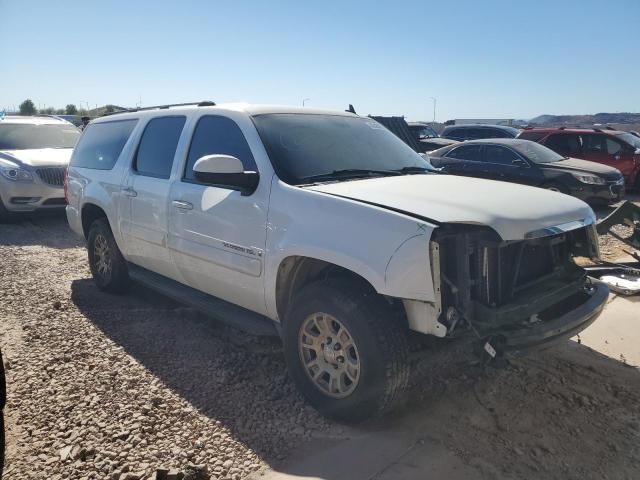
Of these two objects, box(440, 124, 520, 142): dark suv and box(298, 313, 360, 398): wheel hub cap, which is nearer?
box(298, 313, 360, 398): wheel hub cap

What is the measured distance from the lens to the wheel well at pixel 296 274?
11.0 ft

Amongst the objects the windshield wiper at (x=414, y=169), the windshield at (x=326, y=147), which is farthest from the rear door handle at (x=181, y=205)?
the windshield wiper at (x=414, y=169)

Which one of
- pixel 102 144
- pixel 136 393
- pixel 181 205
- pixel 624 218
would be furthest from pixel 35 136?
pixel 624 218

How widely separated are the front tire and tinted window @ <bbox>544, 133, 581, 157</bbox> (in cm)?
1183

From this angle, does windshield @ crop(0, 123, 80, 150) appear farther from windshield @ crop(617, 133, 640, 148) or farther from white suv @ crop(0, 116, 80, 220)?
windshield @ crop(617, 133, 640, 148)

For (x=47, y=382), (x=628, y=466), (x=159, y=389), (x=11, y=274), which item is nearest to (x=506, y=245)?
(x=628, y=466)

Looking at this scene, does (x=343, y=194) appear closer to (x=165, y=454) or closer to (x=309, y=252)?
(x=309, y=252)

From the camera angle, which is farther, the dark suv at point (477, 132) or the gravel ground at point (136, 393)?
the dark suv at point (477, 132)

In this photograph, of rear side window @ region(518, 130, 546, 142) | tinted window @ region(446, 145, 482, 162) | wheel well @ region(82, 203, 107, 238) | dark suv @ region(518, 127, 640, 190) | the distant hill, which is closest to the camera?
wheel well @ region(82, 203, 107, 238)

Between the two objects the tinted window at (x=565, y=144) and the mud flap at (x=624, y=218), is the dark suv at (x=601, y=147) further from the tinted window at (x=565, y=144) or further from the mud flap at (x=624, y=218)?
the mud flap at (x=624, y=218)

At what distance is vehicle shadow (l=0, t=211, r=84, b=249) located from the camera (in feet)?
27.1

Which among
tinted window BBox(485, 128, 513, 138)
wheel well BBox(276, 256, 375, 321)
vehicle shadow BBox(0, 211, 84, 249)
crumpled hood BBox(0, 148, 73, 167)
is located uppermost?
tinted window BBox(485, 128, 513, 138)

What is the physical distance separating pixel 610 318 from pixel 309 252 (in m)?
3.29

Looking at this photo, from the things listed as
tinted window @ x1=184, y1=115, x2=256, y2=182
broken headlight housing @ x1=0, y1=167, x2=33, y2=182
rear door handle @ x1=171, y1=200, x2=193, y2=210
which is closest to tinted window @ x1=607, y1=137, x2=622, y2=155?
tinted window @ x1=184, y1=115, x2=256, y2=182
